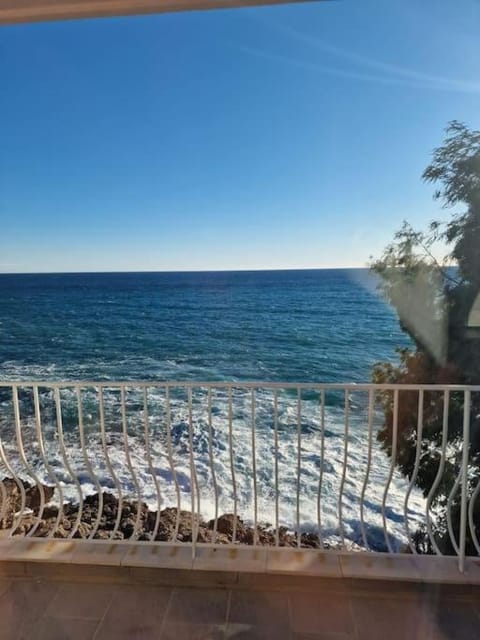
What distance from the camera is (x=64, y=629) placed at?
1.29 m

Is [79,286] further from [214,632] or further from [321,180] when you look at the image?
[214,632]

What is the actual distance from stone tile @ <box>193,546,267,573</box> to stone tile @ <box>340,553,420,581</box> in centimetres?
34

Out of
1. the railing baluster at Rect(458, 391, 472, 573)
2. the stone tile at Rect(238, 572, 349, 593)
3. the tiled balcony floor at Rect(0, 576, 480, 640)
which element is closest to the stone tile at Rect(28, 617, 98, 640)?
the tiled balcony floor at Rect(0, 576, 480, 640)

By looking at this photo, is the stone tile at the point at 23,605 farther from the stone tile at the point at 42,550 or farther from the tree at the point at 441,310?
the tree at the point at 441,310

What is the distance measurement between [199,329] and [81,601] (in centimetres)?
1631

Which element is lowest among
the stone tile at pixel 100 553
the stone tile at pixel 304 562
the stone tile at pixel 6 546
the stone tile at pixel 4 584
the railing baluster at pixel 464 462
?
the stone tile at pixel 4 584

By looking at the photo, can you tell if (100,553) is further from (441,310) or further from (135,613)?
(441,310)

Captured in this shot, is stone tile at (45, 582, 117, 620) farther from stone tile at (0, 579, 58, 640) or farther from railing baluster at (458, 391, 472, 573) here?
railing baluster at (458, 391, 472, 573)

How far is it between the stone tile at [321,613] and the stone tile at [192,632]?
264mm

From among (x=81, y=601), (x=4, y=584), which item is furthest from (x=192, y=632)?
(x=4, y=584)

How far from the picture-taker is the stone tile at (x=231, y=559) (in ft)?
4.91

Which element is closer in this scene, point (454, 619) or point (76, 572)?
point (454, 619)

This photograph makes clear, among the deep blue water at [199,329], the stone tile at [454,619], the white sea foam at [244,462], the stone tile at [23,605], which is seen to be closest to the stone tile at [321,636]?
the stone tile at [454,619]

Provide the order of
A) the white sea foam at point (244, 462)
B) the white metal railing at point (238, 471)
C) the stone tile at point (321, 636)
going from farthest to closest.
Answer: the white sea foam at point (244, 462), the white metal railing at point (238, 471), the stone tile at point (321, 636)
